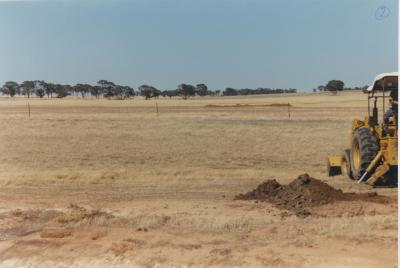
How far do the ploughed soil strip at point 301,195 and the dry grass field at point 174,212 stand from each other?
0.92 feet

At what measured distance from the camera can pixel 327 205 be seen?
8922 mm

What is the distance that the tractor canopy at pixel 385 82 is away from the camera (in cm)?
1032

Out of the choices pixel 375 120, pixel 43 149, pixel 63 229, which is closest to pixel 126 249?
pixel 63 229

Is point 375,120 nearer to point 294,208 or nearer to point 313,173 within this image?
point 313,173

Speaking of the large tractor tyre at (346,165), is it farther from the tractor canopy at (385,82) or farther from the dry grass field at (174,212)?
the tractor canopy at (385,82)

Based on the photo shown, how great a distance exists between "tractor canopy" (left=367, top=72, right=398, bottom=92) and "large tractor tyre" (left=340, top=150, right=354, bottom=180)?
5.77 ft

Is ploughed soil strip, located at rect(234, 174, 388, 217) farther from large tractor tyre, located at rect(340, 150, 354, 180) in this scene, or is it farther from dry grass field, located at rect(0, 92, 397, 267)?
large tractor tyre, located at rect(340, 150, 354, 180)

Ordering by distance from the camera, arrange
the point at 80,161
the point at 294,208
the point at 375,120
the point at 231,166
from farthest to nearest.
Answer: the point at 80,161, the point at 231,166, the point at 375,120, the point at 294,208

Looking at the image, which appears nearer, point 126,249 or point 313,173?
point 126,249

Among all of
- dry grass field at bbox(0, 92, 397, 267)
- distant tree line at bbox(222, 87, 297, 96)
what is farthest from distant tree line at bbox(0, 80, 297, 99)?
dry grass field at bbox(0, 92, 397, 267)

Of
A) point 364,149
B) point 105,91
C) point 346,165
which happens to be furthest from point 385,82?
point 105,91

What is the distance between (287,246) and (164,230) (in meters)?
1.95

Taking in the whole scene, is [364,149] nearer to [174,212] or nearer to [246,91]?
[174,212]

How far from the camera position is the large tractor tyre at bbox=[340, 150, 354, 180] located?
1211cm
